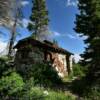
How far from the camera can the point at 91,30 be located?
3022 centimetres

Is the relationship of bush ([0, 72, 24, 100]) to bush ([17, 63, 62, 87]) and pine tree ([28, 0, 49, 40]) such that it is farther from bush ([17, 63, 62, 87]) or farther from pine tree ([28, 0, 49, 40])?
pine tree ([28, 0, 49, 40])

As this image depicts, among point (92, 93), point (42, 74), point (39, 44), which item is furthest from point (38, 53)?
point (92, 93)

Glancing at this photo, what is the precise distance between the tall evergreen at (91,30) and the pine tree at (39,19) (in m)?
26.6

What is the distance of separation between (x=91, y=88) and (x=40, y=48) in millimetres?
16049

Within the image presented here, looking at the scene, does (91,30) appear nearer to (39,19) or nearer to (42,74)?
(42,74)

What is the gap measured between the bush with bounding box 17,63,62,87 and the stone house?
6808 millimetres

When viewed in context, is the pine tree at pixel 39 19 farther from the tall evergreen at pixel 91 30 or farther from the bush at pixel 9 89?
A: the bush at pixel 9 89

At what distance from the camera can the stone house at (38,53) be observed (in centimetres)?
3753

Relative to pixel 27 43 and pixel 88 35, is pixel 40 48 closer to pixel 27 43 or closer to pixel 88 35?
pixel 27 43

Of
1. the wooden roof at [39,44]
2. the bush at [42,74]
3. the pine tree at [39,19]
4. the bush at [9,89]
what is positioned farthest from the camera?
the pine tree at [39,19]

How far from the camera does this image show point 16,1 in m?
26.0

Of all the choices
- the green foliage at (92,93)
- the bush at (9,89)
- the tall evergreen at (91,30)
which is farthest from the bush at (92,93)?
the bush at (9,89)

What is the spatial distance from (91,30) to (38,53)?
1023cm

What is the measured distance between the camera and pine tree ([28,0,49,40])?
58131 mm
